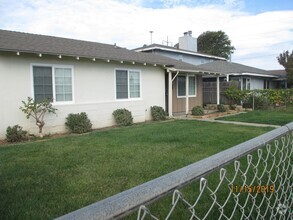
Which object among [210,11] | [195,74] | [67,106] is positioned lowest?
[67,106]

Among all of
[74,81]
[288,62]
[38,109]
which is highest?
[288,62]

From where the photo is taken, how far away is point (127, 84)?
15.1m

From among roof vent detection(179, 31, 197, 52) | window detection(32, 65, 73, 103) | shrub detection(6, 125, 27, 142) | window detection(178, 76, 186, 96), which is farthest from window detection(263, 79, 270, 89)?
shrub detection(6, 125, 27, 142)

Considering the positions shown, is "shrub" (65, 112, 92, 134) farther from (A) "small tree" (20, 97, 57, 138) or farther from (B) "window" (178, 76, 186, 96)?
(B) "window" (178, 76, 186, 96)

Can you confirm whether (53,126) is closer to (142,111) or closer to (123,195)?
(142,111)

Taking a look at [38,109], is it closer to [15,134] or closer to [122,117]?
[15,134]

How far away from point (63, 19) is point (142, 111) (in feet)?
29.2

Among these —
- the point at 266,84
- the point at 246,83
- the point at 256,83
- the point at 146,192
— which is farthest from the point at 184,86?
the point at 146,192

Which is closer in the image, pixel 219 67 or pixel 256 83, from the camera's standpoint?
pixel 219 67

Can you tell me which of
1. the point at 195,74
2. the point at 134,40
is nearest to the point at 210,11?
the point at 195,74

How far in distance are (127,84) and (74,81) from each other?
325 cm

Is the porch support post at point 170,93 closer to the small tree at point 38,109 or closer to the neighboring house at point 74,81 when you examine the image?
the neighboring house at point 74,81

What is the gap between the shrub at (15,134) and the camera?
10.1m

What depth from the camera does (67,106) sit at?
12219 mm
